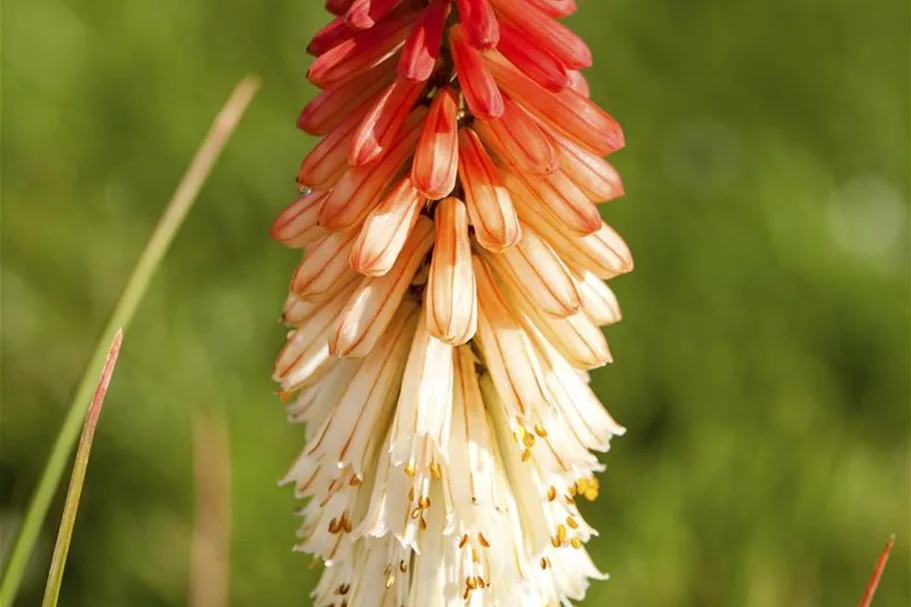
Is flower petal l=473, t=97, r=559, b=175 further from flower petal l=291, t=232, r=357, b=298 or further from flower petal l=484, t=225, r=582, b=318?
flower petal l=291, t=232, r=357, b=298

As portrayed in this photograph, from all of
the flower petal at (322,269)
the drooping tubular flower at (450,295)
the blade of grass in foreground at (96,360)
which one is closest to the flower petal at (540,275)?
the drooping tubular flower at (450,295)

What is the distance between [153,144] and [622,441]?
2.82m

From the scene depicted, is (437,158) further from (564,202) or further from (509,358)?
(509,358)

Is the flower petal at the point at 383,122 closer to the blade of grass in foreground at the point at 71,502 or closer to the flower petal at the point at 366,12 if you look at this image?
the flower petal at the point at 366,12

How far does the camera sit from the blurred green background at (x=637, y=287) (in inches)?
160

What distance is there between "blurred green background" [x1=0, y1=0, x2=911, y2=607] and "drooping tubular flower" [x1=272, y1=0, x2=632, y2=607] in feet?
3.40

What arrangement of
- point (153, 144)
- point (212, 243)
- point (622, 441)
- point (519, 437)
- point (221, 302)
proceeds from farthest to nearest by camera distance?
point (153, 144), point (212, 243), point (221, 302), point (622, 441), point (519, 437)

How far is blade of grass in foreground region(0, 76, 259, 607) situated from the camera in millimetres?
2217

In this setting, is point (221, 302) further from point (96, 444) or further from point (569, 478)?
point (569, 478)

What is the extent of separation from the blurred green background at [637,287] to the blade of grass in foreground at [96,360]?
76cm

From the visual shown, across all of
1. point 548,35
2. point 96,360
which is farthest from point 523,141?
point 96,360

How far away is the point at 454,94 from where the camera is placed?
2.44 metres

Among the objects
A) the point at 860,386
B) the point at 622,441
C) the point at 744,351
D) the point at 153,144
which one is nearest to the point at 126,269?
the point at 153,144

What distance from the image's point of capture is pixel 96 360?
2400 mm
